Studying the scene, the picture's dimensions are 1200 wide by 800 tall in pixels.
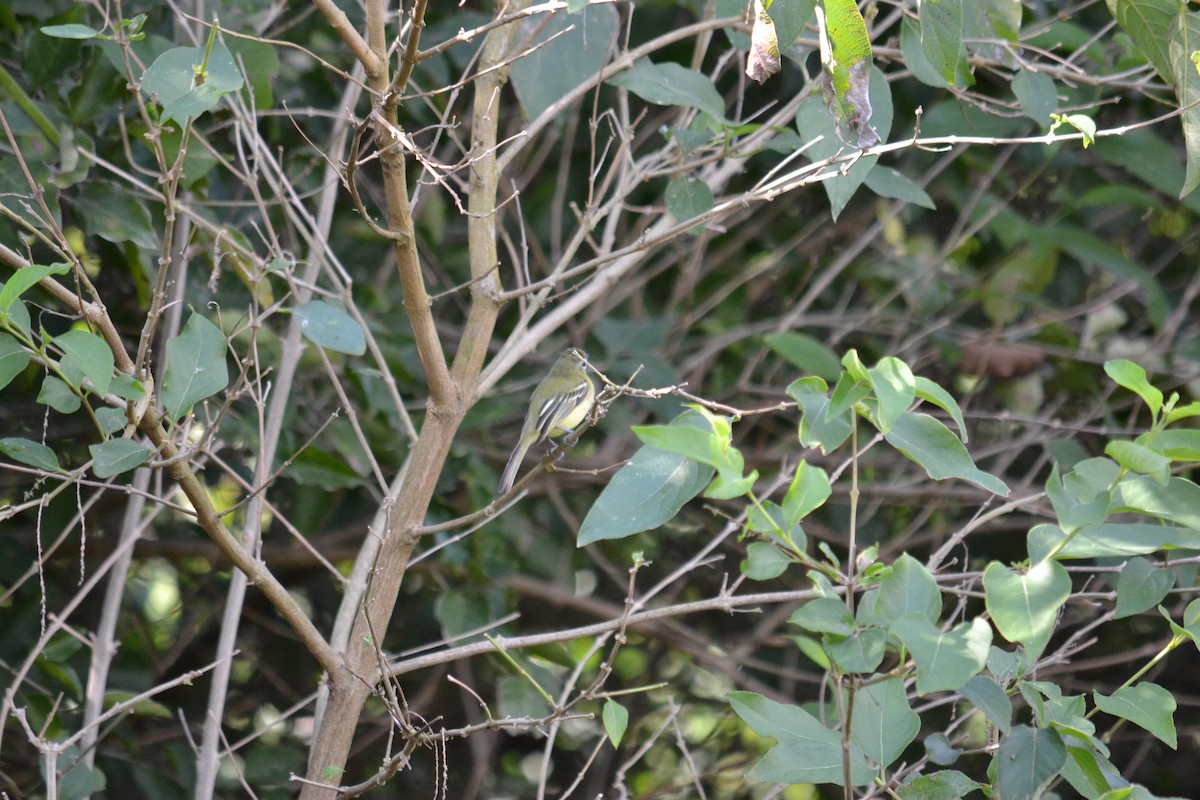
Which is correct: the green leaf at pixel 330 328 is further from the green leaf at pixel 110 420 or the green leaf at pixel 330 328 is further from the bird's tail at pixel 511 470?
the bird's tail at pixel 511 470

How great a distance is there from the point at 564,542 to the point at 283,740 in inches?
45.1

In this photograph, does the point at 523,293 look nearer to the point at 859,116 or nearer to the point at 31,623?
the point at 859,116

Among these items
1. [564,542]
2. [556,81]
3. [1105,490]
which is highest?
[556,81]

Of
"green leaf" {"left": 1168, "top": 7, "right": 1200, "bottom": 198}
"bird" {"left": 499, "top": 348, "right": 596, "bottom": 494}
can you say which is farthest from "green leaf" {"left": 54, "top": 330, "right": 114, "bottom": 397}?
"bird" {"left": 499, "top": 348, "right": 596, "bottom": 494}

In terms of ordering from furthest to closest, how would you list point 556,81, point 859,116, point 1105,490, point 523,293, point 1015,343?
point 1015,343, point 556,81, point 523,293, point 859,116, point 1105,490

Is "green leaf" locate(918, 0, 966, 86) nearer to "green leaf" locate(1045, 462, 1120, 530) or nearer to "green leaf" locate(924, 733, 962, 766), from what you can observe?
"green leaf" locate(1045, 462, 1120, 530)

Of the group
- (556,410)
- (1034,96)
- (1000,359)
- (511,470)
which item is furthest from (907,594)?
(1000,359)

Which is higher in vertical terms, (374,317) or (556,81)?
(556,81)

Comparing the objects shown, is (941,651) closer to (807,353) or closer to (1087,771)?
(1087,771)

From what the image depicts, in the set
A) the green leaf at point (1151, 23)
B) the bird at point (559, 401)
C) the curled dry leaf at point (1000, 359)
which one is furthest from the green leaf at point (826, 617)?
the curled dry leaf at point (1000, 359)

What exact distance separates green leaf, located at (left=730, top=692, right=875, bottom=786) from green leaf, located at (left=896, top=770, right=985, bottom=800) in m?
0.08

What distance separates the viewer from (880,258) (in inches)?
169

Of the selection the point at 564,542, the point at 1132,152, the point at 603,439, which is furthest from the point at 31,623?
the point at 1132,152

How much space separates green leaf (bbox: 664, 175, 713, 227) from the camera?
233cm
